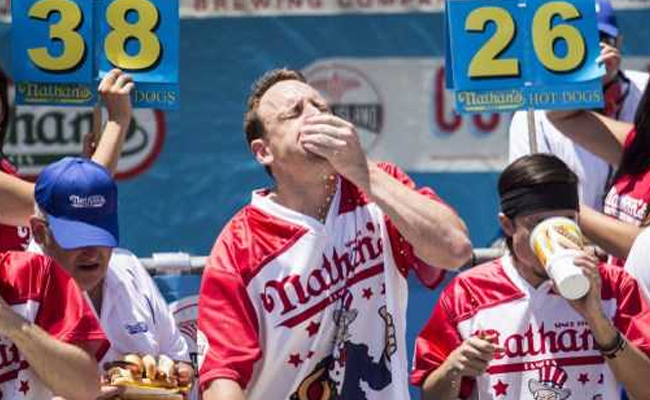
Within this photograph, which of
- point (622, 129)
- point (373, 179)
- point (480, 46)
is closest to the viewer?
point (373, 179)

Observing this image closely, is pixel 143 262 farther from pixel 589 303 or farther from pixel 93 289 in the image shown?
pixel 589 303

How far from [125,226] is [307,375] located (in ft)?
12.3

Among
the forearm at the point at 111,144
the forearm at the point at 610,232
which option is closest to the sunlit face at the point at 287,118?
the forearm at the point at 111,144

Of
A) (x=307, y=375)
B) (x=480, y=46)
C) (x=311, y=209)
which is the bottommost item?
(x=307, y=375)

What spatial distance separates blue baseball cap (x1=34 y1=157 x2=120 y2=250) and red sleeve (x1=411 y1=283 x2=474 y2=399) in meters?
0.95

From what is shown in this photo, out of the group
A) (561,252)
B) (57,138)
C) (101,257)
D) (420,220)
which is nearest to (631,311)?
(561,252)

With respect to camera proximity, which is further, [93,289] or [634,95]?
[634,95]

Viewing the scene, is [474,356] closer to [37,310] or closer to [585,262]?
[585,262]

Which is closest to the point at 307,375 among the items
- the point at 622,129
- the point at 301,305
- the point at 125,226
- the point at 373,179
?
the point at 301,305

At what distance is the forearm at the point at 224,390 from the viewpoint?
173 inches

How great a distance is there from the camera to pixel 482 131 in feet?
28.0

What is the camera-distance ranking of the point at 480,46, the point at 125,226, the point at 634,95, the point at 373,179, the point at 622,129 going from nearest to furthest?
the point at 373,179 < the point at 480,46 < the point at 622,129 < the point at 634,95 < the point at 125,226

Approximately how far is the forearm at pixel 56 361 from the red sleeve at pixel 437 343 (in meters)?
1.06

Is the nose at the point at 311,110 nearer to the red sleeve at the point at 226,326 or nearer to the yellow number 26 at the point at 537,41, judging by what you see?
the red sleeve at the point at 226,326
